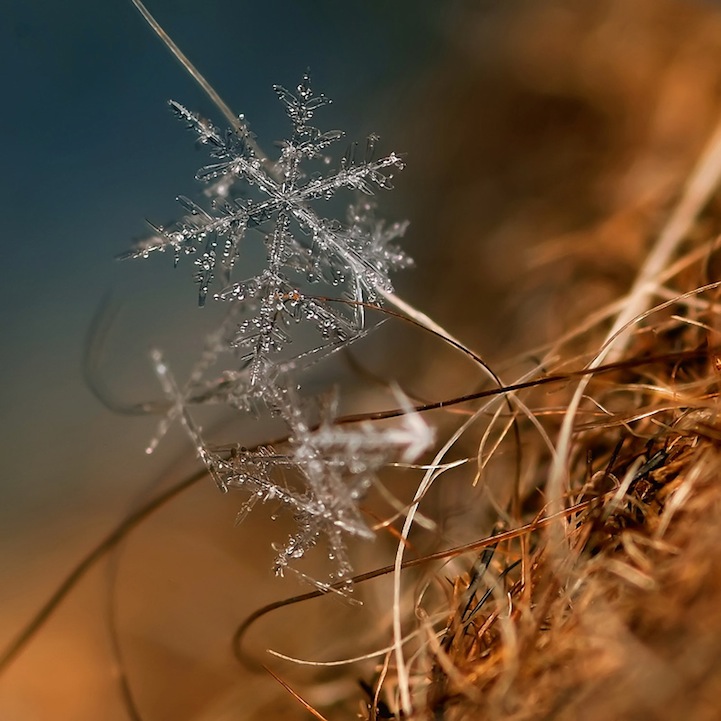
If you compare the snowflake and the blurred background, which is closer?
the snowflake

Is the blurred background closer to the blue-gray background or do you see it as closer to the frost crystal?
the blue-gray background

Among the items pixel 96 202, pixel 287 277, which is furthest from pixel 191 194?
pixel 287 277

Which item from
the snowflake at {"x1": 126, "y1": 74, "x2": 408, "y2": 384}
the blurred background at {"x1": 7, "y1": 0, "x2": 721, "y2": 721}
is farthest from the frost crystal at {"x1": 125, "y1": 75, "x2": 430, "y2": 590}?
the blurred background at {"x1": 7, "y1": 0, "x2": 721, "y2": 721}

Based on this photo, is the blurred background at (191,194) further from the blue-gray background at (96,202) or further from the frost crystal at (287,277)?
the frost crystal at (287,277)

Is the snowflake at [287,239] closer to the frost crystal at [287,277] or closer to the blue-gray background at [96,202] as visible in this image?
the frost crystal at [287,277]

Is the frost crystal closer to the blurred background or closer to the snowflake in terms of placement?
the snowflake

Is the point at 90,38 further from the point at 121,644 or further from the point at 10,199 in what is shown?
the point at 121,644

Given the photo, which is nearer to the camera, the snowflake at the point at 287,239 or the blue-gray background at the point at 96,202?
the snowflake at the point at 287,239

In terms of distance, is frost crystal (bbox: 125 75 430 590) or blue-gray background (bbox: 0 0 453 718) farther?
blue-gray background (bbox: 0 0 453 718)

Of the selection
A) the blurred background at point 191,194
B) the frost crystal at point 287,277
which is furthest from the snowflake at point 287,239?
the blurred background at point 191,194
